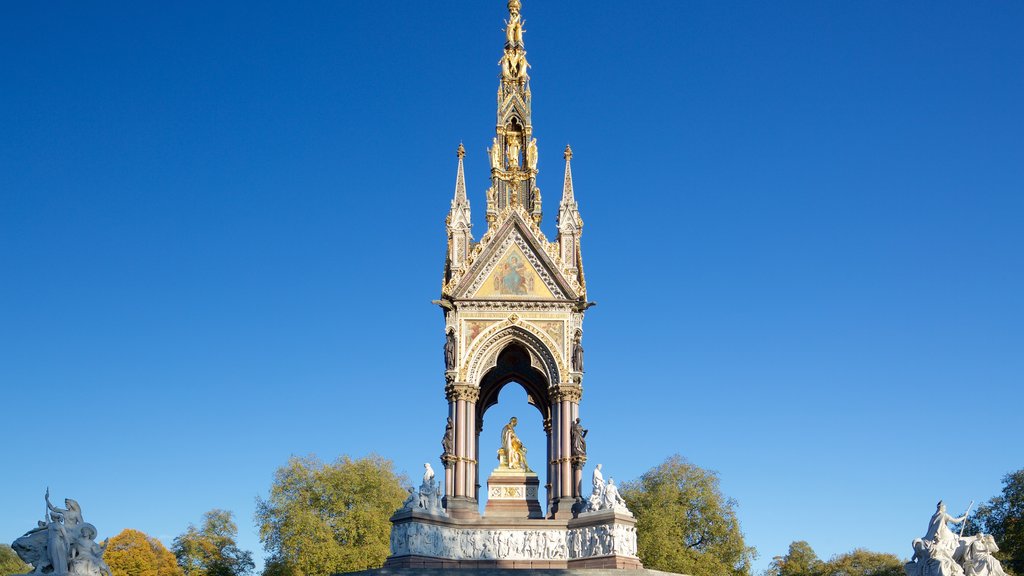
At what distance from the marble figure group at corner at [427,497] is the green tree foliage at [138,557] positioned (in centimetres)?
2770

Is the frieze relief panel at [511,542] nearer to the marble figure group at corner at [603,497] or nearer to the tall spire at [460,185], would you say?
the marble figure group at corner at [603,497]

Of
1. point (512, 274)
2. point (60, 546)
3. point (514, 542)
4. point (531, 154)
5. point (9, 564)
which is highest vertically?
point (531, 154)

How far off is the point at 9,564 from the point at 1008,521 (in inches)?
2045

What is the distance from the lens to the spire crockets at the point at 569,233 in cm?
3381

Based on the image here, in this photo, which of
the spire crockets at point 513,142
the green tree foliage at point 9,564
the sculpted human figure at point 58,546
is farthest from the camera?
the green tree foliage at point 9,564

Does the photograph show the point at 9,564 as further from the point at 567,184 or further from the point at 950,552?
the point at 950,552

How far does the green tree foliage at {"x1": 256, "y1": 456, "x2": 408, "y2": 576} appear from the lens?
48.5 m

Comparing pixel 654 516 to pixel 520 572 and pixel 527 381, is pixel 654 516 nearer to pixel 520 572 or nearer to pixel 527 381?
pixel 527 381

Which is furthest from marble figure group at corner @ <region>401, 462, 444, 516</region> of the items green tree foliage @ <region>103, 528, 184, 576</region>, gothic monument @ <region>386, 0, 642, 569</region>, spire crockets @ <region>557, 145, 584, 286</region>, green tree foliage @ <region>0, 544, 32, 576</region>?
green tree foliage @ <region>0, 544, 32, 576</region>

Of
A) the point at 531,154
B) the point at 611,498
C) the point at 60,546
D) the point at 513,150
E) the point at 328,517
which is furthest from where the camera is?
the point at 328,517

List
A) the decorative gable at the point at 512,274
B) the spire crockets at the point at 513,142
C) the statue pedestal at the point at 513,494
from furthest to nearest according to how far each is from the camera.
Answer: the spire crockets at the point at 513,142 < the decorative gable at the point at 512,274 < the statue pedestal at the point at 513,494

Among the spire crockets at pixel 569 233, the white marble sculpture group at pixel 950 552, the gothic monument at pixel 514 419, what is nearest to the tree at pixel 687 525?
the gothic monument at pixel 514 419

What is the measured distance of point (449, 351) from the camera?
1294 inches

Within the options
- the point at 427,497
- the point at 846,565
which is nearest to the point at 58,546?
the point at 427,497
